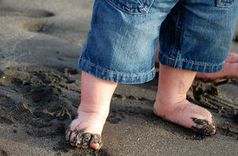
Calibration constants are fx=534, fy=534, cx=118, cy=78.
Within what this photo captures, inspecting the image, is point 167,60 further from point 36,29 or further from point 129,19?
point 36,29

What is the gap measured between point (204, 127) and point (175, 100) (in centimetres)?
16

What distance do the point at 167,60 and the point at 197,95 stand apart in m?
0.31

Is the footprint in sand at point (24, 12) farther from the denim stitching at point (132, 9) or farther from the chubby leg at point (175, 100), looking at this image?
the denim stitching at point (132, 9)

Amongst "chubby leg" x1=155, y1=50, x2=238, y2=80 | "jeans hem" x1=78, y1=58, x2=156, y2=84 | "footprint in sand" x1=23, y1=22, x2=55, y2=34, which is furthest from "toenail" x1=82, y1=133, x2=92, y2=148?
"footprint in sand" x1=23, y1=22, x2=55, y2=34

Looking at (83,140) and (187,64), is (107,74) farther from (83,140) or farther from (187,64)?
(187,64)

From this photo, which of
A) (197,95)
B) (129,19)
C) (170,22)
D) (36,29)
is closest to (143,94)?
(197,95)

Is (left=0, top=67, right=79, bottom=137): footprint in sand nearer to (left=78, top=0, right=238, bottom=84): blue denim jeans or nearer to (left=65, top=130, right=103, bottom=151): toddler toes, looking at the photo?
(left=65, top=130, right=103, bottom=151): toddler toes

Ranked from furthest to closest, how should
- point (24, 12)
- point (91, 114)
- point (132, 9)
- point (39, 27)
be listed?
point (24, 12)
point (39, 27)
point (91, 114)
point (132, 9)

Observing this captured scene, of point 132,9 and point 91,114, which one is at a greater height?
point 132,9

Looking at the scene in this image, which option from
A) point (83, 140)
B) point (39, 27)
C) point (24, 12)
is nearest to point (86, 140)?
point (83, 140)

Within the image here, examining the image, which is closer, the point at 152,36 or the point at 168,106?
the point at 152,36

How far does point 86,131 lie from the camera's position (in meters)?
1.59

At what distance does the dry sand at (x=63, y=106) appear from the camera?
5.20ft

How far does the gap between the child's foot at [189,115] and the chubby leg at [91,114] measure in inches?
9.1
